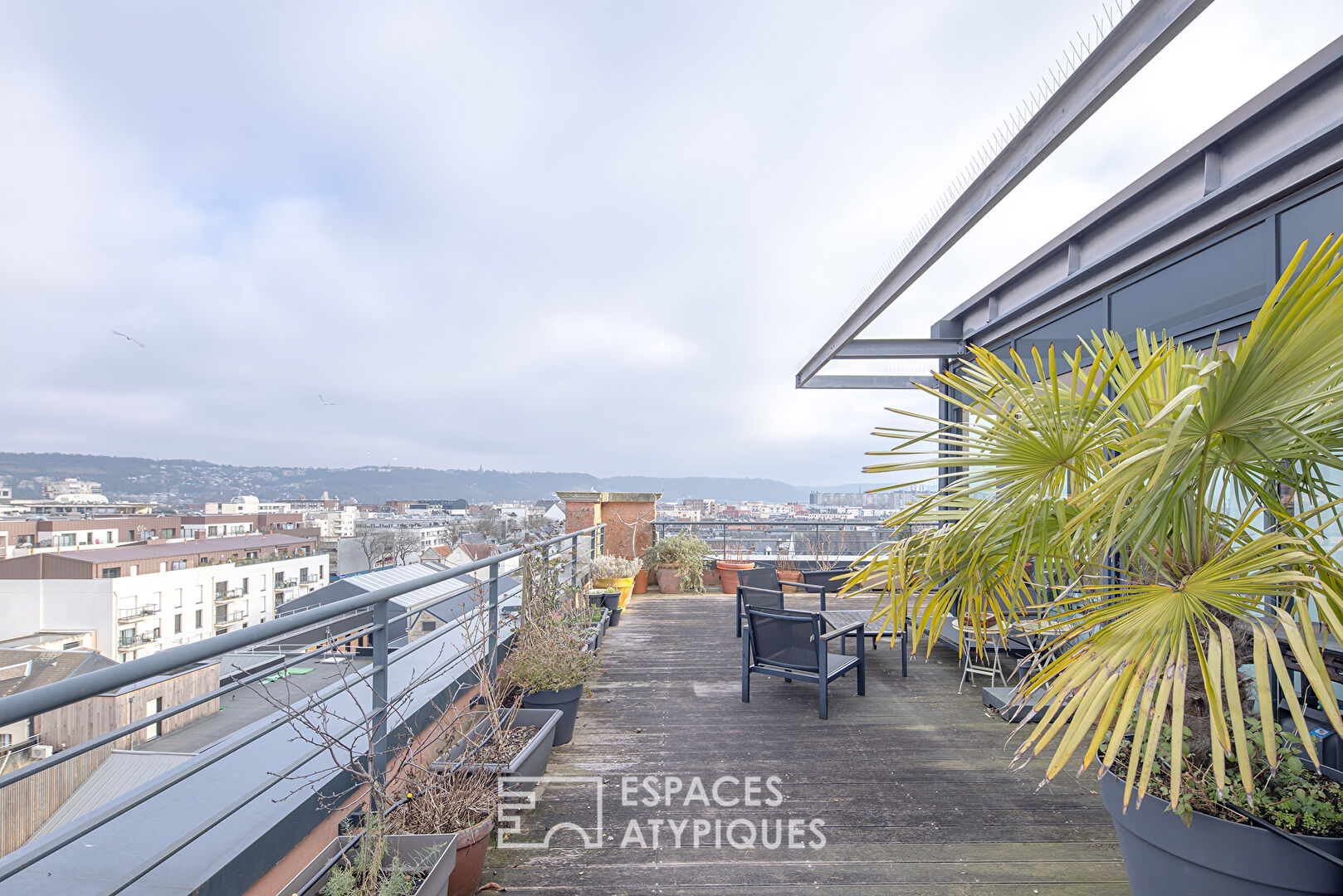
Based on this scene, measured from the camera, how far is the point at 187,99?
11.0 m

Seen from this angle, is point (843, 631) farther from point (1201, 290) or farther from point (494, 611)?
point (1201, 290)

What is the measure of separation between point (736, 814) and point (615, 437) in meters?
25.6

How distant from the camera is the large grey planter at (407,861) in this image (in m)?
1.54

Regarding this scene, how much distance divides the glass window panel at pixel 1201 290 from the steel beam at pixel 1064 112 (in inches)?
37.9

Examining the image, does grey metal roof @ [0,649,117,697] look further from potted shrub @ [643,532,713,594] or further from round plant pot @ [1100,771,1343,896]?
potted shrub @ [643,532,713,594]

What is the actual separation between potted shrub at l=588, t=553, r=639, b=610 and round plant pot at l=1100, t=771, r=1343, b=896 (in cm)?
497

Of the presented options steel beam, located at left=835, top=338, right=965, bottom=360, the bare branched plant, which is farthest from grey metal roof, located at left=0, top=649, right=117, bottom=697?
steel beam, located at left=835, top=338, right=965, bottom=360

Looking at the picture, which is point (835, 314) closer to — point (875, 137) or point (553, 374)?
point (875, 137)

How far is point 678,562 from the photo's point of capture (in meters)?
7.80

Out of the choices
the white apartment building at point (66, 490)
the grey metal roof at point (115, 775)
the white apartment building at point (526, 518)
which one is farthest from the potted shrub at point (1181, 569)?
the white apartment building at point (66, 490)

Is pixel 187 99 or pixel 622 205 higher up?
pixel 187 99

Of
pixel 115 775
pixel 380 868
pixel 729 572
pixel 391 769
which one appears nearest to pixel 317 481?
pixel 729 572

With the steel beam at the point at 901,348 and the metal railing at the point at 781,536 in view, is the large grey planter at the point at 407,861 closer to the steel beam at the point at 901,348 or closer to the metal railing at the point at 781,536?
the steel beam at the point at 901,348

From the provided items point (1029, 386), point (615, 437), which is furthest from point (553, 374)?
point (1029, 386)
